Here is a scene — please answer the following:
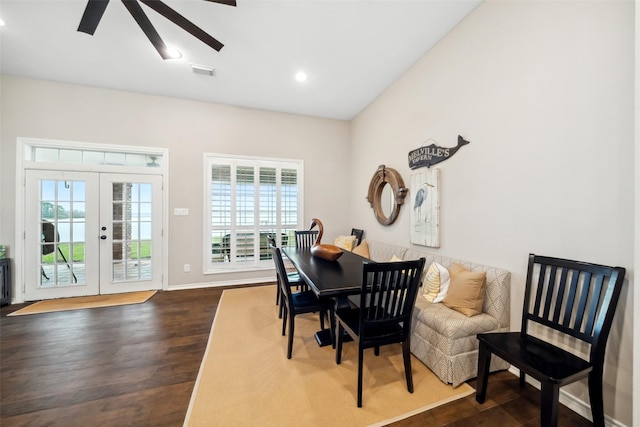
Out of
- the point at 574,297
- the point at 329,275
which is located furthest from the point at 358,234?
the point at 574,297

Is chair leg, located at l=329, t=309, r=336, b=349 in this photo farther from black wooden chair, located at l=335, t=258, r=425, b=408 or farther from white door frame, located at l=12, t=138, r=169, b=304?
white door frame, located at l=12, t=138, r=169, b=304

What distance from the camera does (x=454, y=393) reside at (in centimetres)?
169

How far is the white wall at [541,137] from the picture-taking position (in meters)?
1.39

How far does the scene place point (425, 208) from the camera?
2830 mm

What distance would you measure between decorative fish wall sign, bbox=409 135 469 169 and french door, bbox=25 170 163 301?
402cm

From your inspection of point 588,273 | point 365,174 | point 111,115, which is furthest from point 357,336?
point 111,115

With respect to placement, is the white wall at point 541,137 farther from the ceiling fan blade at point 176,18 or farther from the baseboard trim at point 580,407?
the ceiling fan blade at point 176,18

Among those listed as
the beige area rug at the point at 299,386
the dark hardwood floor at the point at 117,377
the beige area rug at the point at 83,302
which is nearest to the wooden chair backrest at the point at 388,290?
the beige area rug at the point at 299,386

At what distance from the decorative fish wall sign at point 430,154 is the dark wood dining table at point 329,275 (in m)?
1.42

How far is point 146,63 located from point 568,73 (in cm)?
436

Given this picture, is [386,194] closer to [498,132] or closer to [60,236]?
[498,132]

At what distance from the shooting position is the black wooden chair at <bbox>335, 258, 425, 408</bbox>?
1566 millimetres

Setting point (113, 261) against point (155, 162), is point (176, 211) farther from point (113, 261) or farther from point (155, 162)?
point (113, 261)

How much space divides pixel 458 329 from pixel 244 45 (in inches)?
140
